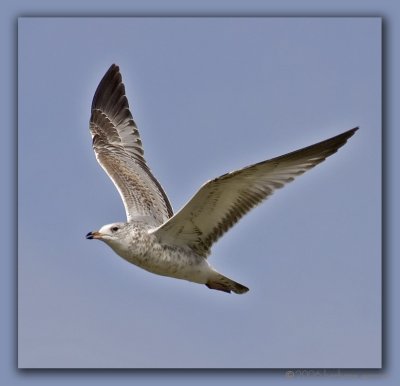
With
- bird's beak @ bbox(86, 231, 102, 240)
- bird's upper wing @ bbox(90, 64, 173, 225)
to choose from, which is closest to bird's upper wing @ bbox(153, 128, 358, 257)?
bird's beak @ bbox(86, 231, 102, 240)

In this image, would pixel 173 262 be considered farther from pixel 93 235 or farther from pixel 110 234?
pixel 93 235

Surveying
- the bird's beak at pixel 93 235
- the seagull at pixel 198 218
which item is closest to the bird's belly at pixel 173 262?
the seagull at pixel 198 218

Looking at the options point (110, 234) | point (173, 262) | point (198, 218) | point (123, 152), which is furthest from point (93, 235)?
point (123, 152)

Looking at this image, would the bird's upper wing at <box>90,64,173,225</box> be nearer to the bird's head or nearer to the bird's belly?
the bird's head

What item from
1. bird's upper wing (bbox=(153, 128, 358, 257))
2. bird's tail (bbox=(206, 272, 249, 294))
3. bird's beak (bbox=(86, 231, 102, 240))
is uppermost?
bird's upper wing (bbox=(153, 128, 358, 257))

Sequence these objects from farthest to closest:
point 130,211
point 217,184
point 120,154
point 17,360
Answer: point 120,154 < point 130,211 < point 17,360 < point 217,184

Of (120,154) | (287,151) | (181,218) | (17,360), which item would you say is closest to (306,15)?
(287,151)

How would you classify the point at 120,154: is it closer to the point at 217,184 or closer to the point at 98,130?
the point at 98,130

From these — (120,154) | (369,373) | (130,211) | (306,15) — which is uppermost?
(306,15)
